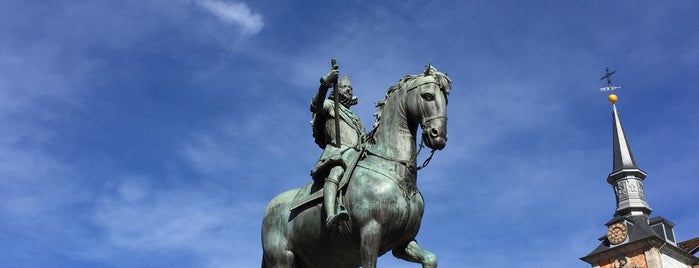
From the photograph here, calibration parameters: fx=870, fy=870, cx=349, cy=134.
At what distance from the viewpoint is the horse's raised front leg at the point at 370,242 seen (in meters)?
10.1

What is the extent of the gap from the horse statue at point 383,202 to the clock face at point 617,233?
77.7 metres

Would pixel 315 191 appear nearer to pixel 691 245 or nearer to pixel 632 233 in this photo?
pixel 632 233

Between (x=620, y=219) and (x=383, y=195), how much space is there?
262 feet

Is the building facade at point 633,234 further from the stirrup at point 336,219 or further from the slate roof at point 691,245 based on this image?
the stirrup at point 336,219

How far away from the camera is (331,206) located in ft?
34.3

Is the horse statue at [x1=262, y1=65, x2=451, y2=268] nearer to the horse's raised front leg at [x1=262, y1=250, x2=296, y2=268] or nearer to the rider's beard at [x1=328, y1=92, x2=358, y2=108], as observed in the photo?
the horse's raised front leg at [x1=262, y1=250, x2=296, y2=268]

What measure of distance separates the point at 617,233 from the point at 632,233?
1.39 m

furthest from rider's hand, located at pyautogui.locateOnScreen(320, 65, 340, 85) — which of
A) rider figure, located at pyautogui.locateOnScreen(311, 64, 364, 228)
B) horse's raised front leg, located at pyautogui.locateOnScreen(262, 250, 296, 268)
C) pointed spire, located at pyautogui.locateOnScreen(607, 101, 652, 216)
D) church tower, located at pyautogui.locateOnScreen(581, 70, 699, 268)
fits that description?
pointed spire, located at pyautogui.locateOnScreen(607, 101, 652, 216)

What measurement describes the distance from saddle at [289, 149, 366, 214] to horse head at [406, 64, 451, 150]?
0.94 m

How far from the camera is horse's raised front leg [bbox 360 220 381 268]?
399 inches

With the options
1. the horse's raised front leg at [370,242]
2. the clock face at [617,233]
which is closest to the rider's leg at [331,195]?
the horse's raised front leg at [370,242]

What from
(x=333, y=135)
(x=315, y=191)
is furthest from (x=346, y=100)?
(x=315, y=191)

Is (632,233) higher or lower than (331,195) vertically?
higher

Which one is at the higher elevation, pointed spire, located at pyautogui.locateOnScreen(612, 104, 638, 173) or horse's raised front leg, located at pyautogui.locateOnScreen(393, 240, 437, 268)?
pointed spire, located at pyautogui.locateOnScreen(612, 104, 638, 173)
